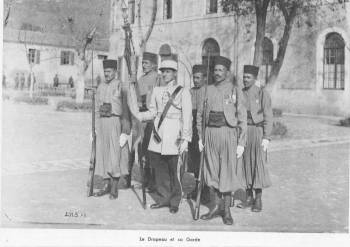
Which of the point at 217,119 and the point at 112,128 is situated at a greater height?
the point at 217,119

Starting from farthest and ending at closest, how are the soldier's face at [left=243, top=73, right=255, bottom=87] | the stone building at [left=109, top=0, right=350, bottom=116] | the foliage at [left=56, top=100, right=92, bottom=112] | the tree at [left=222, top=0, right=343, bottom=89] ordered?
the foliage at [left=56, top=100, right=92, bottom=112] → the stone building at [left=109, top=0, right=350, bottom=116] → the tree at [left=222, top=0, right=343, bottom=89] → the soldier's face at [left=243, top=73, right=255, bottom=87]

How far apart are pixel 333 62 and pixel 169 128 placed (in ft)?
34.3

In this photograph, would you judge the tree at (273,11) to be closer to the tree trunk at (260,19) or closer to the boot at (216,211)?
the tree trunk at (260,19)

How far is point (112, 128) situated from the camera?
5.81 m

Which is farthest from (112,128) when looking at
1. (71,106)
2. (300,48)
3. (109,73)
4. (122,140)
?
(300,48)

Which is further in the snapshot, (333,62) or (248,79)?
(333,62)

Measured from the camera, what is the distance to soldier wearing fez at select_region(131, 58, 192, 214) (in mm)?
5219

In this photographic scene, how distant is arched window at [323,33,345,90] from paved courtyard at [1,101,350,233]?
6139 mm

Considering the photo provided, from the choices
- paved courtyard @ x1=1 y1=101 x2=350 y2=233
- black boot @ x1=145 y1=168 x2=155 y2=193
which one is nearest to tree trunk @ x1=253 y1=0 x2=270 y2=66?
paved courtyard @ x1=1 y1=101 x2=350 y2=233

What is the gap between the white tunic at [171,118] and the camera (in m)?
5.23

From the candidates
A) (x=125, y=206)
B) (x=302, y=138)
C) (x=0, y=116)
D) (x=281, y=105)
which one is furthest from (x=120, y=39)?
(x=125, y=206)

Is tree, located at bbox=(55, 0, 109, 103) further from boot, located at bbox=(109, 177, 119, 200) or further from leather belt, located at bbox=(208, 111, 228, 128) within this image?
leather belt, located at bbox=(208, 111, 228, 128)

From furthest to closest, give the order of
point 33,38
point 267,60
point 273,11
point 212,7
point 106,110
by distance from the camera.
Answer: point 212,7 < point 267,60 < point 273,11 < point 33,38 < point 106,110

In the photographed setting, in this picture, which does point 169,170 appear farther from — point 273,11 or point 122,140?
point 273,11
